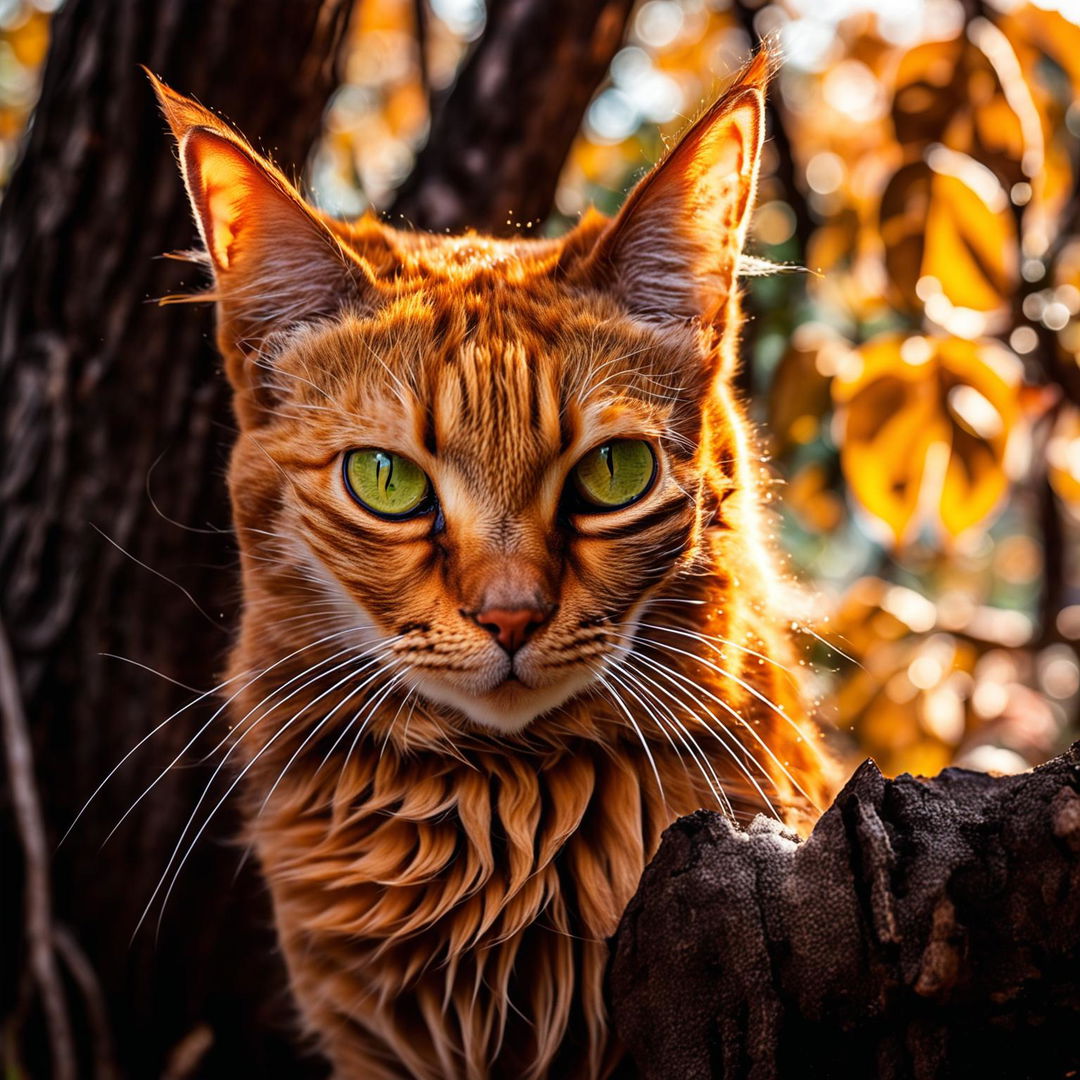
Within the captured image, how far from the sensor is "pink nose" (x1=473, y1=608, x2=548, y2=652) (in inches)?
46.9

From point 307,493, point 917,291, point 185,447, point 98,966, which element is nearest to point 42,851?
point 98,966

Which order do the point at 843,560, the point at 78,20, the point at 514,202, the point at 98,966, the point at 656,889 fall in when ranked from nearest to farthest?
the point at 656,889 < the point at 78,20 < the point at 98,966 < the point at 514,202 < the point at 843,560

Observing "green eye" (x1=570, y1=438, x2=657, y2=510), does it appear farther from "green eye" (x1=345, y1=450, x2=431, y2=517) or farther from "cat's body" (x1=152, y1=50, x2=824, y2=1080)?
"green eye" (x1=345, y1=450, x2=431, y2=517)

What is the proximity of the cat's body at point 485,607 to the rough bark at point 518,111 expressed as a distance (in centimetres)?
89

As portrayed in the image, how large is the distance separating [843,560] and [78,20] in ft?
16.8

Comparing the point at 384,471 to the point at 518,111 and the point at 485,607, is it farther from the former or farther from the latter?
the point at 518,111

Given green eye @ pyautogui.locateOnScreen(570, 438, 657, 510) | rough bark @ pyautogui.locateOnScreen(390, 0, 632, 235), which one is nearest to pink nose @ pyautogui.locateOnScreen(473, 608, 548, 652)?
green eye @ pyautogui.locateOnScreen(570, 438, 657, 510)

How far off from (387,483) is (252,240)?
0.38 m

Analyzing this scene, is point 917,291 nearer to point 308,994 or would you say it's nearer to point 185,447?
point 185,447

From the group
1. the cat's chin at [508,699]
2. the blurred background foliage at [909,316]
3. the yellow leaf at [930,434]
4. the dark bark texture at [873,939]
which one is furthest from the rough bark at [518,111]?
the dark bark texture at [873,939]

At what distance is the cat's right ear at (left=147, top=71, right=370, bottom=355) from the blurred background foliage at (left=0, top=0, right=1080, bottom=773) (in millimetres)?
542

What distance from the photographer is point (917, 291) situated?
6.64ft

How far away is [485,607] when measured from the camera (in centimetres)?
120

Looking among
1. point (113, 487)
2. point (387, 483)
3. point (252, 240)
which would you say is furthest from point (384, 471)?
→ point (113, 487)
